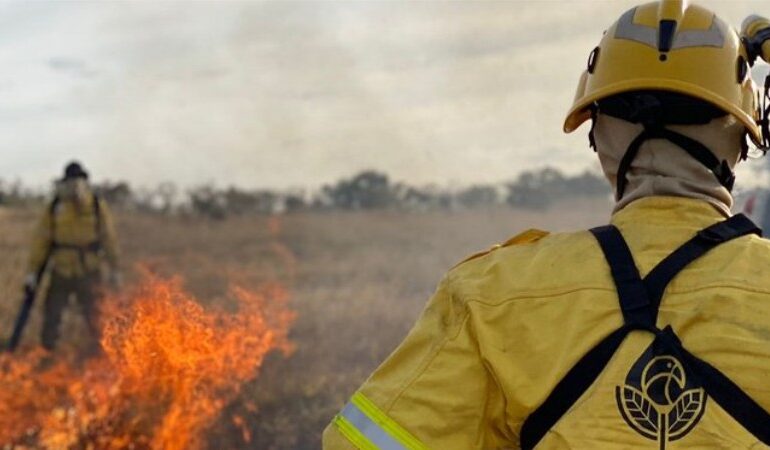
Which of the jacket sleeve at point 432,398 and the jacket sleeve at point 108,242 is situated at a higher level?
the jacket sleeve at point 432,398

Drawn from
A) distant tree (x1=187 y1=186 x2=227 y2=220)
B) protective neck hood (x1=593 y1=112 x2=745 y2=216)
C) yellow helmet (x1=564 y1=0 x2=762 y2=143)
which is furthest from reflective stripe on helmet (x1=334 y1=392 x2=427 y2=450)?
distant tree (x1=187 y1=186 x2=227 y2=220)

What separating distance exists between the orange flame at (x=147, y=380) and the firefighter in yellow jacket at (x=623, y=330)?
3683 mm

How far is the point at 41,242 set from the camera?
37.5 ft

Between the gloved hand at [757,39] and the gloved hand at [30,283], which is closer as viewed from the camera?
the gloved hand at [757,39]

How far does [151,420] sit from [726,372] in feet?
19.6

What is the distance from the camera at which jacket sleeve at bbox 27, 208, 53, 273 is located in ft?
37.3

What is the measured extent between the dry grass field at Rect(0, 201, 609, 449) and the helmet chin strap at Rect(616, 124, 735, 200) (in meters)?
5.79

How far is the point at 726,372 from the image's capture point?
2221 millimetres

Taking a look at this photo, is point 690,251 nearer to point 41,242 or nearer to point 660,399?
point 660,399

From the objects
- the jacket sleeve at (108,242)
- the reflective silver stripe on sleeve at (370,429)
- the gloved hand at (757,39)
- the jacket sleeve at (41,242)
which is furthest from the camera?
the jacket sleeve at (108,242)

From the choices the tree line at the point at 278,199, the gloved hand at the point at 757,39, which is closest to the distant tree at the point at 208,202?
the tree line at the point at 278,199

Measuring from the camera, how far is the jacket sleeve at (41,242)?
448 inches

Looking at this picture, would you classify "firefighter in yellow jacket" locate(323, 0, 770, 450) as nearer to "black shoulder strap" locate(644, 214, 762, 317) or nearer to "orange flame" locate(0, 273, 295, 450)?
"black shoulder strap" locate(644, 214, 762, 317)

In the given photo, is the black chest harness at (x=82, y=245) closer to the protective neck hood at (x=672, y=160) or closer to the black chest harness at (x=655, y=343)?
the protective neck hood at (x=672, y=160)
